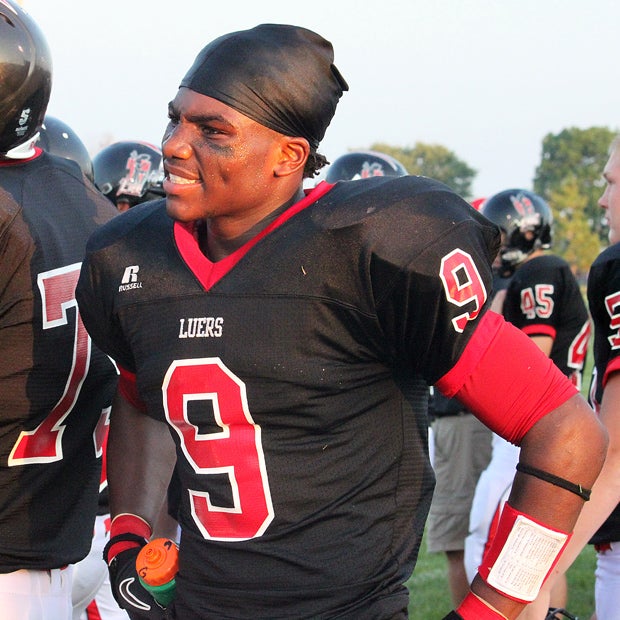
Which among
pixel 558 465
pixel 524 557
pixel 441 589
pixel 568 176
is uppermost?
pixel 558 465

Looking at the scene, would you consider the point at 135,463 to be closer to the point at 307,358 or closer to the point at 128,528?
the point at 128,528

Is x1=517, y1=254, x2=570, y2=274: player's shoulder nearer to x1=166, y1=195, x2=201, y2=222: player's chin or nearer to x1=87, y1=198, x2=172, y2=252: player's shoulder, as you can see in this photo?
x1=87, y1=198, x2=172, y2=252: player's shoulder

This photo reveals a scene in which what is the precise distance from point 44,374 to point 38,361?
0.05 metres

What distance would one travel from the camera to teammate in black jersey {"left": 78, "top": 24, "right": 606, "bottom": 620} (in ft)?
7.34

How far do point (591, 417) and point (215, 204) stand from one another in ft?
3.38

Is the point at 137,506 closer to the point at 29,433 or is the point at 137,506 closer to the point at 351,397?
the point at 29,433

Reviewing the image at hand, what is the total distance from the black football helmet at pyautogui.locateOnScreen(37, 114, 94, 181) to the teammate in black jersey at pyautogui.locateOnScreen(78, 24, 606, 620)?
2734mm

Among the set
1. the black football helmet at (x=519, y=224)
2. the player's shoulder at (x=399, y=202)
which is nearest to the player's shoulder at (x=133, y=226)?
the player's shoulder at (x=399, y=202)

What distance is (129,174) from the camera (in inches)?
247

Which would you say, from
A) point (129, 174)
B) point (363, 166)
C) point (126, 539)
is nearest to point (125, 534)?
point (126, 539)

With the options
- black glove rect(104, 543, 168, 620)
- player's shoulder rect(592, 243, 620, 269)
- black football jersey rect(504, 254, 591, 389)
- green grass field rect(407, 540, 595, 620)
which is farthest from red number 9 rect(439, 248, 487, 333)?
green grass field rect(407, 540, 595, 620)

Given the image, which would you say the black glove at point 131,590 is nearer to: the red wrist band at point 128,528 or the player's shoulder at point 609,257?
the red wrist band at point 128,528

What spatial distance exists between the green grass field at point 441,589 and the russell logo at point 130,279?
433 cm

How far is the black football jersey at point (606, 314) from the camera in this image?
3.26 metres
